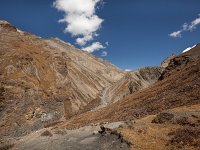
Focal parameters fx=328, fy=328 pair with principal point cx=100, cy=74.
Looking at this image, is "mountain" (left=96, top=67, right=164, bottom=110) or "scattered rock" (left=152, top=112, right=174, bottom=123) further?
"mountain" (left=96, top=67, right=164, bottom=110)

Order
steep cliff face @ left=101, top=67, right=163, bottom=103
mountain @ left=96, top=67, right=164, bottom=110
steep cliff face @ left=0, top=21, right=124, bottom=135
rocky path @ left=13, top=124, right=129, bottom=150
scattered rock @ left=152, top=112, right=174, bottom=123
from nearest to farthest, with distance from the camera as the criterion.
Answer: rocky path @ left=13, top=124, right=129, bottom=150 → scattered rock @ left=152, top=112, right=174, bottom=123 → steep cliff face @ left=0, top=21, right=124, bottom=135 → mountain @ left=96, top=67, right=164, bottom=110 → steep cliff face @ left=101, top=67, right=163, bottom=103

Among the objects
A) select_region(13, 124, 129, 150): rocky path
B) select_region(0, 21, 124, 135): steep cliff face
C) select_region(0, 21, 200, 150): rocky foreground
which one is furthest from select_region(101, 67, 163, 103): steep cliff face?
select_region(13, 124, 129, 150): rocky path

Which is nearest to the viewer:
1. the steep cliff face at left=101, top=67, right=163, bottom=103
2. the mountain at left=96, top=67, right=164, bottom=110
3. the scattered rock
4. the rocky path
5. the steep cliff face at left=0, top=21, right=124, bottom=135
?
the rocky path

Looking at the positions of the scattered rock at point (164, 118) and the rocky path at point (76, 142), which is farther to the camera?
the scattered rock at point (164, 118)

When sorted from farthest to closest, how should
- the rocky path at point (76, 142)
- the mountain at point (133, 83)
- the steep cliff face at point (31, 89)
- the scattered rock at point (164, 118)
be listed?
the mountain at point (133, 83) < the steep cliff face at point (31, 89) < the scattered rock at point (164, 118) < the rocky path at point (76, 142)

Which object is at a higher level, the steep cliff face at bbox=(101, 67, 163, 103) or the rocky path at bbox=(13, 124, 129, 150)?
the steep cliff face at bbox=(101, 67, 163, 103)

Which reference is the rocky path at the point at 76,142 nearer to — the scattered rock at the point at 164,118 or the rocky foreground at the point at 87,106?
the rocky foreground at the point at 87,106

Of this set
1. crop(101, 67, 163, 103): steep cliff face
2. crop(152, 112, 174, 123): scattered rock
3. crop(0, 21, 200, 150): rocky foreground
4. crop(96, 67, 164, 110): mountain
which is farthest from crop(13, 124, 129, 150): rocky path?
crop(101, 67, 163, 103): steep cliff face

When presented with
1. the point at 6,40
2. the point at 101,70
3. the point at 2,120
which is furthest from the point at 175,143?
the point at 101,70

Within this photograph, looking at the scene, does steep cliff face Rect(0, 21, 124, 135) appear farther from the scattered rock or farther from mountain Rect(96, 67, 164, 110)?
the scattered rock

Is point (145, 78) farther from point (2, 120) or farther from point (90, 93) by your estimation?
point (2, 120)

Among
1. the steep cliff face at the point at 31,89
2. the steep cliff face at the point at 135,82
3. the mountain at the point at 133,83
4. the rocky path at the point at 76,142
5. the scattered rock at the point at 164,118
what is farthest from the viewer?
the steep cliff face at the point at 135,82

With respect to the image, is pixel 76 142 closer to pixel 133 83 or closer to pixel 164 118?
pixel 164 118

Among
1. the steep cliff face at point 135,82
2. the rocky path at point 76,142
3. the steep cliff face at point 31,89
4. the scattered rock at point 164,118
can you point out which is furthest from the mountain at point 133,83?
the scattered rock at point 164,118
